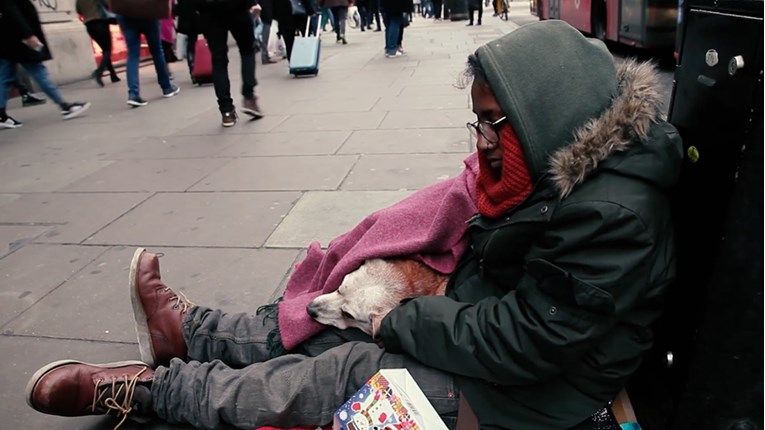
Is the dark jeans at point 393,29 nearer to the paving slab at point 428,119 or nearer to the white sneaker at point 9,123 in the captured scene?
the paving slab at point 428,119

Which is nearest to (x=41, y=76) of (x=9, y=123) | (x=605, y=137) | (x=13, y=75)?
(x=13, y=75)

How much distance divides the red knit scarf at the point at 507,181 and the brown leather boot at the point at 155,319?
4.03 ft

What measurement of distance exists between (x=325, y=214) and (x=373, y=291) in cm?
180

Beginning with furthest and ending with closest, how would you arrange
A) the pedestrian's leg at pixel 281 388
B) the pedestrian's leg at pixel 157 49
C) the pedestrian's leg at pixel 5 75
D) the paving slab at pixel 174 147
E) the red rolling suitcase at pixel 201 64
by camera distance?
1. the red rolling suitcase at pixel 201 64
2. the pedestrian's leg at pixel 157 49
3. the pedestrian's leg at pixel 5 75
4. the paving slab at pixel 174 147
5. the pedestrian's leg at pixel 281 388

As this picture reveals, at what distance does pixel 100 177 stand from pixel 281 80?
4.99 metres

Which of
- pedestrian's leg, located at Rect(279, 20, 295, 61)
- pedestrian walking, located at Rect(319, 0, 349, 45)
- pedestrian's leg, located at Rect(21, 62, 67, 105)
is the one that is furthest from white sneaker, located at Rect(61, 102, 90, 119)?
pedestrian walking, located at Rect(319, 0, 349, 45)

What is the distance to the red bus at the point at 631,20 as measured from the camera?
7.52 meters

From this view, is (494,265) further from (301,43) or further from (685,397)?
(301,43)

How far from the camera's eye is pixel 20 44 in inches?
255

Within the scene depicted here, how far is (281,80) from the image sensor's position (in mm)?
9516

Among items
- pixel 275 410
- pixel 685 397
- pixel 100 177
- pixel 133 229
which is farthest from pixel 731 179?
pixel 100 177

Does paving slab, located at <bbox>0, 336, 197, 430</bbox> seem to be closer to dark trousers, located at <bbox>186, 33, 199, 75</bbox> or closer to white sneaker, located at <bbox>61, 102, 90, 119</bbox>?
white sneaker, located at <bbox>61, 102, 90, 119</bbox>

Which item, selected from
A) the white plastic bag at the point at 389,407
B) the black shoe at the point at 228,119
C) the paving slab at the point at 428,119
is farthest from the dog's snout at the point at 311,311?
the black shoe at the point at 228,119

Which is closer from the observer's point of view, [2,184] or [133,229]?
[133,229]
